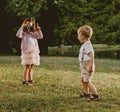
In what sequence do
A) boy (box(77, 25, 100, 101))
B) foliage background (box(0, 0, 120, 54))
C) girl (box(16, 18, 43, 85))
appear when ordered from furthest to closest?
foliage background (box(0, 0, 120, 54))
girl (box(16, 18, 43, 85))
boy (box(77, 25, 100, 101))

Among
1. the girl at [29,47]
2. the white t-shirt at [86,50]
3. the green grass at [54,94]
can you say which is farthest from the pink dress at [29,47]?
the white t-shirt at [86,50]

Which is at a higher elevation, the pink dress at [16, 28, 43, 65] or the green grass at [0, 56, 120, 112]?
the pink dress at [16, 28, 43, 65]

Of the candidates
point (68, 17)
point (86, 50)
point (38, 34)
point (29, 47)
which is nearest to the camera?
point (86, 50)

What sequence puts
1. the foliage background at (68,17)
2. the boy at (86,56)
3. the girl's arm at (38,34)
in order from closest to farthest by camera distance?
the boy at (86,56) < the girl's arm at (38,34) < the foliage background at (68,17)

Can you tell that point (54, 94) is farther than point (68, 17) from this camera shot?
No

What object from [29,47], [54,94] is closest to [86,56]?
[54,94]

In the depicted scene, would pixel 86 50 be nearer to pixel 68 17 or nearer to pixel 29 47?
pixel 29 47

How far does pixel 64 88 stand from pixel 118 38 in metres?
24.5

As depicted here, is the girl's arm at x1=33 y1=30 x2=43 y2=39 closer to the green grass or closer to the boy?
the green grass

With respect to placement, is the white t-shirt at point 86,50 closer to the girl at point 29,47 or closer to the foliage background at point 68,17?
the girl at point 29,47

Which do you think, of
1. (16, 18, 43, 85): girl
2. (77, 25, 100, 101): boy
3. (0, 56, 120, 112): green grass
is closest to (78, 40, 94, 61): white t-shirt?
(77, 25, 100, 101): boy

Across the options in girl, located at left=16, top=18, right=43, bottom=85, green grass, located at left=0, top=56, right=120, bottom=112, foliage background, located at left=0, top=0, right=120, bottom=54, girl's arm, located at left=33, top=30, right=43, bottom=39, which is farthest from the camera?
foliage background, located at left=0, top=0, right=120, bottom=54

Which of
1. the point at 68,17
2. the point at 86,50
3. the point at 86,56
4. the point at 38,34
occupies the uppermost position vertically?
the point at 68,17

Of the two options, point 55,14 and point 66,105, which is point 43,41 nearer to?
point 55,14
